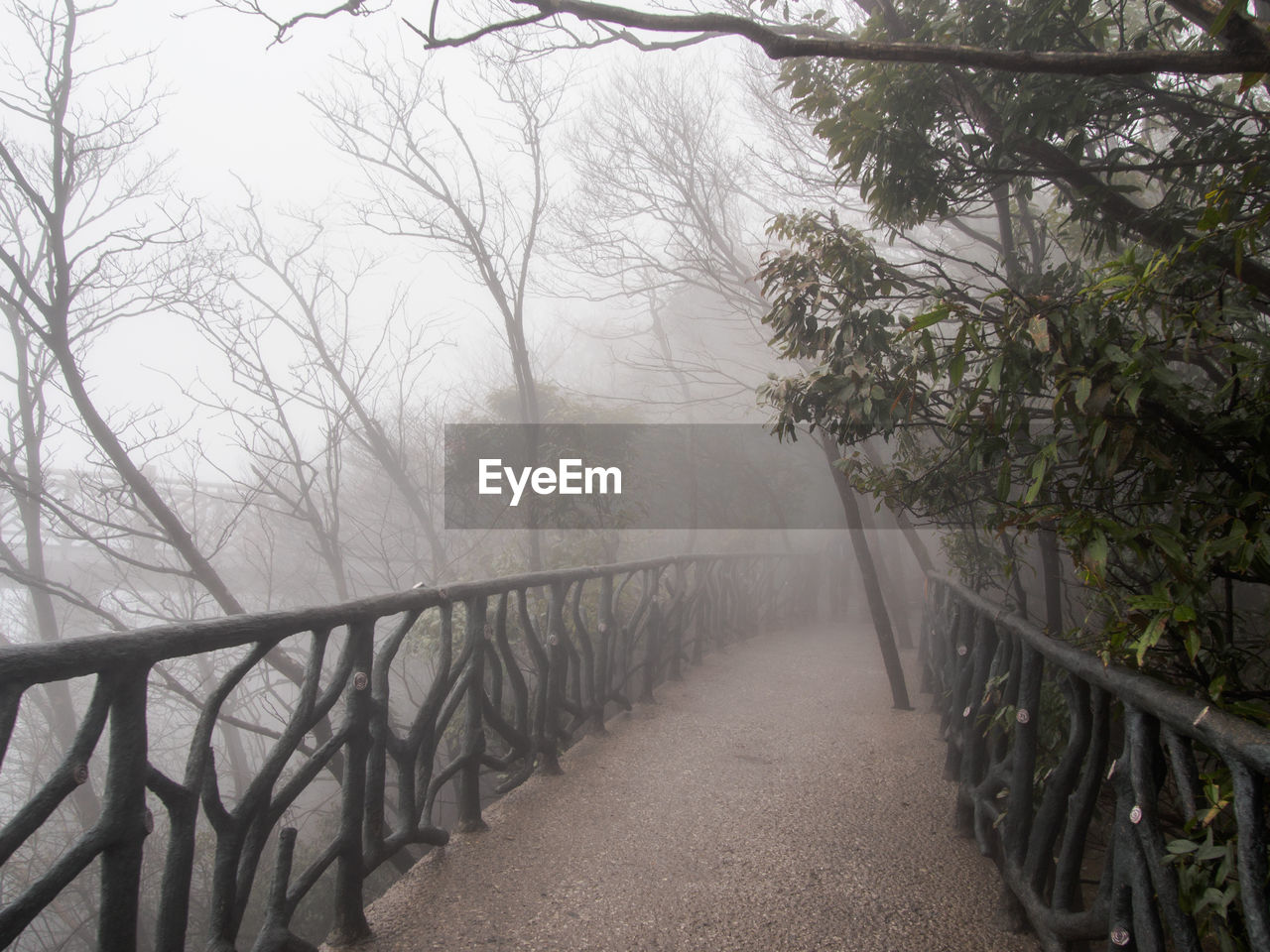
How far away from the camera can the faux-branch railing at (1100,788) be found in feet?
3.91

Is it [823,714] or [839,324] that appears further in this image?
[823,714]

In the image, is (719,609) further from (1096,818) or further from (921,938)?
(921,938)

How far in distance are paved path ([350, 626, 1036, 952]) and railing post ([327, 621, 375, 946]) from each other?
0.11m

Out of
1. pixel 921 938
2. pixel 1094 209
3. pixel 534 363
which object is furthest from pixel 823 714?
pixel 534 363

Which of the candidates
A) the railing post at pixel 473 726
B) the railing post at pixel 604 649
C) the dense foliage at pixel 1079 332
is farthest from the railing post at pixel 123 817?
the railing post at pixel 604 649

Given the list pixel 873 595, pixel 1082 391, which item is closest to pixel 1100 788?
pixel 1082 391

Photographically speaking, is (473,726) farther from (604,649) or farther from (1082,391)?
(1082,391)

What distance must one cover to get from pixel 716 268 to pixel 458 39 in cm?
779

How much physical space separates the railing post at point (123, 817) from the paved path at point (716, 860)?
0.83 metres

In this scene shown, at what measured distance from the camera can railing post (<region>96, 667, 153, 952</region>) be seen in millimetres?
1321

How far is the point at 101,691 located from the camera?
4.26 ft

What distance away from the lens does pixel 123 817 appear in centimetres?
134

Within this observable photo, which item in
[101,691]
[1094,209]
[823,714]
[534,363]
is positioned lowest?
[823,714]

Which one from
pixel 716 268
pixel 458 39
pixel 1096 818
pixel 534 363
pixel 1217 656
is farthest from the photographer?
pixel 534 363
